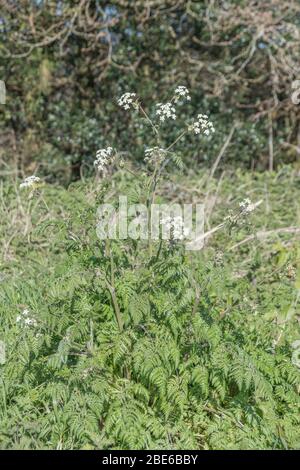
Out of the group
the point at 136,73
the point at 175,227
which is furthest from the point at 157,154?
the point at 136,73

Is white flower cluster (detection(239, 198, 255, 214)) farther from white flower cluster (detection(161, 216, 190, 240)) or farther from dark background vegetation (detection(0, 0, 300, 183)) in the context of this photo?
dark background vegetation (detection(0, 0, 300, 183))

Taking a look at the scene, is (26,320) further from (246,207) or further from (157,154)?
(246,207)

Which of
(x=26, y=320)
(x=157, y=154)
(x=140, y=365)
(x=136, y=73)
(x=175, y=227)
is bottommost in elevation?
(x=140, y=365)

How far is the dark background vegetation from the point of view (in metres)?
7.39

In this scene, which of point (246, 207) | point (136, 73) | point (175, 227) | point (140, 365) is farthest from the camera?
point (136, 73)

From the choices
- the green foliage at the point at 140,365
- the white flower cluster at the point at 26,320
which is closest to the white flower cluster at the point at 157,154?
the green foliage at the point at 140,365

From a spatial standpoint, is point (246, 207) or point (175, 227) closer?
point (175, 227)

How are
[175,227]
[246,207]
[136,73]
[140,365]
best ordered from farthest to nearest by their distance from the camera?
[136,73] < [246,207] < [175,227] < [140,365]

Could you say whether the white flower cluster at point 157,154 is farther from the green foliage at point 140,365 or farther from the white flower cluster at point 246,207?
the white flower cluster at point 246,207

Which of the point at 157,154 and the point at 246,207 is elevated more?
the point at 157,154

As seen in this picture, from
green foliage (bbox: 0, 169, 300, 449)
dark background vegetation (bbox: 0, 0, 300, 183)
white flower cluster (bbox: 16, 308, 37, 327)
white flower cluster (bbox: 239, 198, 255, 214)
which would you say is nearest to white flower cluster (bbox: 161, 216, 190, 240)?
green foliage (bbox: 0, 169, 300, 449)

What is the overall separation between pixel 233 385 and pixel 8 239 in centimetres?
259

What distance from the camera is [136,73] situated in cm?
780
